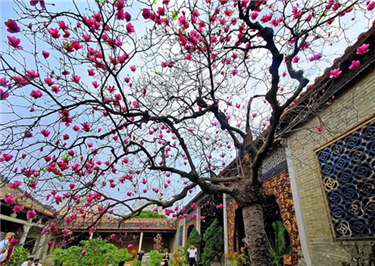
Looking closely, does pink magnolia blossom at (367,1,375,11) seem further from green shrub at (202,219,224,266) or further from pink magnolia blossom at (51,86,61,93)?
green shrub at (202,219,224,266)

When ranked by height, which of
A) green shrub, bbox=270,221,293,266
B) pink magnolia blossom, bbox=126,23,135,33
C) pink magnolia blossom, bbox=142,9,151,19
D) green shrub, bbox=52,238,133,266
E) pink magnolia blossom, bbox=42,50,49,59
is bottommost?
green shrub, bbox=52,238,133,266

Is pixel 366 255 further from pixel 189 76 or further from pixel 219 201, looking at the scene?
pixel 219 201

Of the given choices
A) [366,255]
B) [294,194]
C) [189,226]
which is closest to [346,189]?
[366,255]

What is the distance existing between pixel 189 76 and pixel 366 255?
376 cm

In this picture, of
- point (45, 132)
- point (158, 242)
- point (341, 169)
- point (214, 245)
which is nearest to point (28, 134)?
point (45, 132)

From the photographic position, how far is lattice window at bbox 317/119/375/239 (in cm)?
281

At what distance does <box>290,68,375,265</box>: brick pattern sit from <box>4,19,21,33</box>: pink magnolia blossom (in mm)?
3712

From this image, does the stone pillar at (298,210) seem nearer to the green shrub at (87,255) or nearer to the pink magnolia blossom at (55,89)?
the pink magnolia blossom at (55,89)

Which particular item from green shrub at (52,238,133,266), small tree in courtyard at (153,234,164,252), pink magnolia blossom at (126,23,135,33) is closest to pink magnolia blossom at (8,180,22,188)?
pink magnolia blossom at (126,23,135,33)

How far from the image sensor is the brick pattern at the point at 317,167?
9.72 feet

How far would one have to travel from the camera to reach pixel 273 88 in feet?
7.70

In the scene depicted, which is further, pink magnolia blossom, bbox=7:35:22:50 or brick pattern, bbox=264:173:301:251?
brick pattern, bbox=264:173:301:251

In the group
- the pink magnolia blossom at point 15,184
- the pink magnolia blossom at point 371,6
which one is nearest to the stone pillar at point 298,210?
the pink magnolia blossom at point 371,6

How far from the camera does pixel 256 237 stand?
102 inches
